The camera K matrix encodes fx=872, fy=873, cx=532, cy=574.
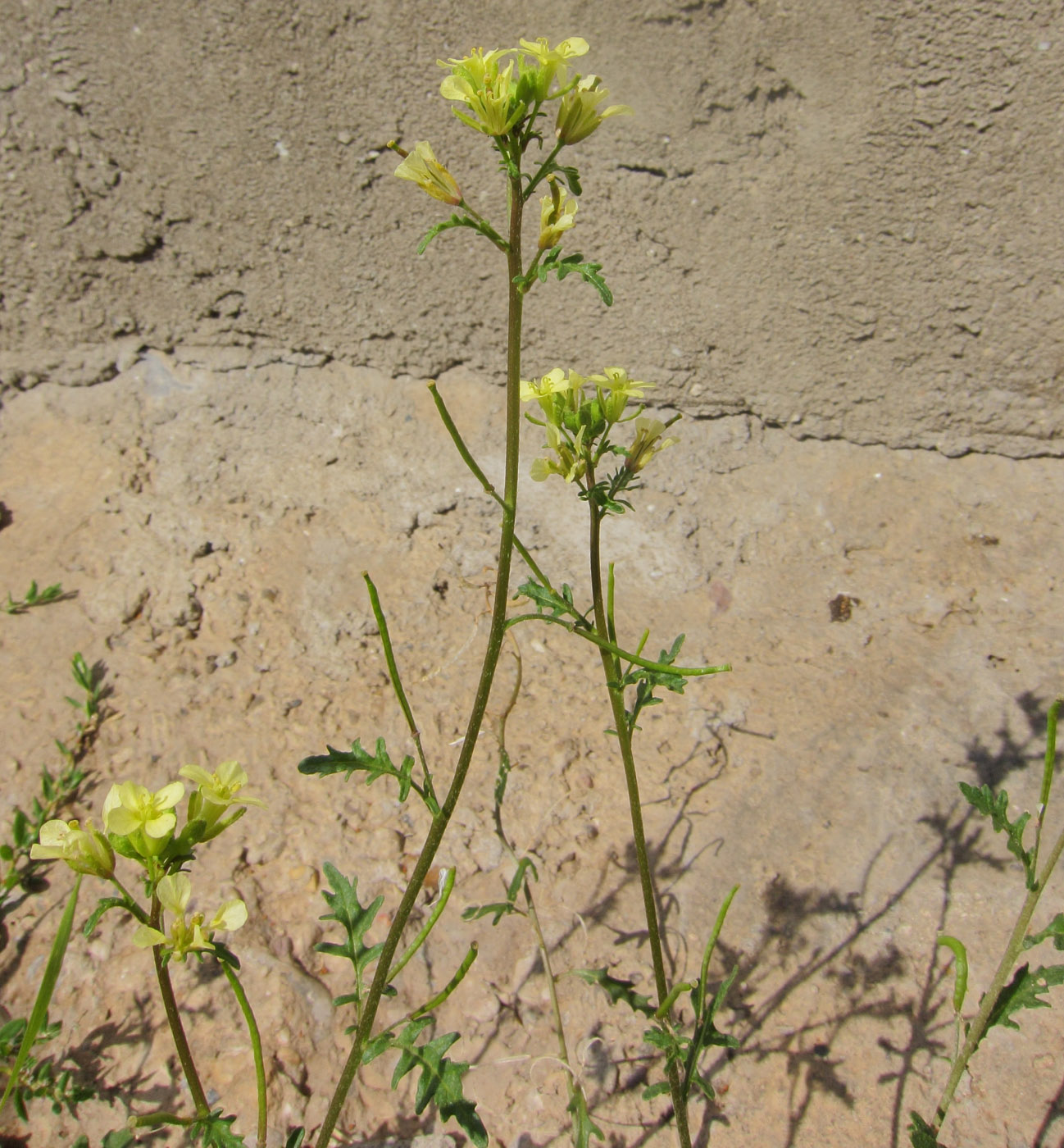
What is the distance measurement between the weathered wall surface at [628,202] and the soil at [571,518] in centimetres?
1

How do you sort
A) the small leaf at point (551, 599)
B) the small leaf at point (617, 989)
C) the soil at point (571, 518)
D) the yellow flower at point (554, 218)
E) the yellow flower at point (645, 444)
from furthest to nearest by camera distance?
the soil at point (571, 518) < the small leaf at point (617, 989) < the yellow flower at point (645, 444) < the small leaf at point (551, 599) < the yellow flower at point (554, 218)

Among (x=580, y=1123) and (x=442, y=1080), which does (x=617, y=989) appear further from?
(x=442, y=1080)

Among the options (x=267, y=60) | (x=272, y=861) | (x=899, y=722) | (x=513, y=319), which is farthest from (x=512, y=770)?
(x=267, y=60)

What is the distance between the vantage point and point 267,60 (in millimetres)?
2945

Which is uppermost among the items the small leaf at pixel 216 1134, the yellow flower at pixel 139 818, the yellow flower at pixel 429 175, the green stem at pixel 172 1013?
the yellow flower at pixel 429 175

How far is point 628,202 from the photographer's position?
10.1 feet

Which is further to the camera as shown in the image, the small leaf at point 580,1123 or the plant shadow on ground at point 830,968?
the plant shadow on ground at point 830,968

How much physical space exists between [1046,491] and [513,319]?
2.61 m

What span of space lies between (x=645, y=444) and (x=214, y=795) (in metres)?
0.94

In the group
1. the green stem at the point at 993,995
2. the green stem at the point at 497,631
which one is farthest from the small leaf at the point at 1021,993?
the green stem at the point at 497,631

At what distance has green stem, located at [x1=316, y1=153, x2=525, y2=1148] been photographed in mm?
1238

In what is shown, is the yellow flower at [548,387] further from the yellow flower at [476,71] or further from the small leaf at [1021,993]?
the small leaf at [1021,993]

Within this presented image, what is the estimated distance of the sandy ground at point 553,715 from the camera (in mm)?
1950

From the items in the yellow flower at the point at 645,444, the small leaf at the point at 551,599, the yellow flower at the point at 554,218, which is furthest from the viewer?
the yellow flower at the point at 645,444
